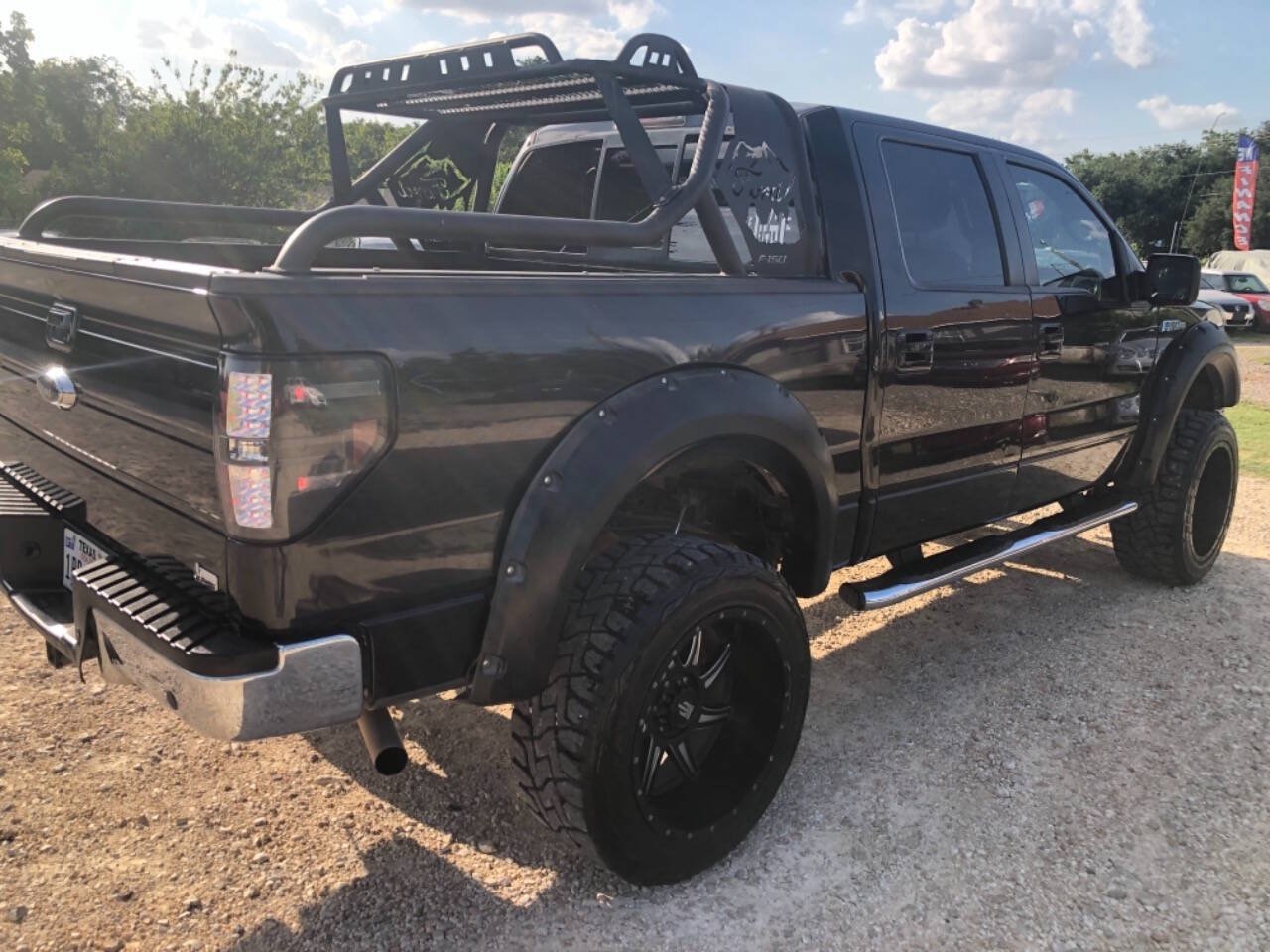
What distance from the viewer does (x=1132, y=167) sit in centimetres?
4719

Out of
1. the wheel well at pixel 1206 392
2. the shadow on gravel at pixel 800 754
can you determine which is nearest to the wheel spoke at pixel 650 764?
the shadow on gravel at pixel 800 754

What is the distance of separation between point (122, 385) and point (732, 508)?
1.71 meters

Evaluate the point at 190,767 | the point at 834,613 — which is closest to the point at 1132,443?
the point at 834,613

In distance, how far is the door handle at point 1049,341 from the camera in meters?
3.55

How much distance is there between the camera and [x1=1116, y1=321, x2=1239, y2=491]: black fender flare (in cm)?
423

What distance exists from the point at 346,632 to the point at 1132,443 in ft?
12.2

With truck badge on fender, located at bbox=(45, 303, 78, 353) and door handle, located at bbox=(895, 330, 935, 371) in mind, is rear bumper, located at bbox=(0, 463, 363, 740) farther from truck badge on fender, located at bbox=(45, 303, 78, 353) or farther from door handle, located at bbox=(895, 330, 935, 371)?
door handle, located at bbox=(895, 330, 935, 371)

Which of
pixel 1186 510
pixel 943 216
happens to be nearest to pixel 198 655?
pixel 943 216

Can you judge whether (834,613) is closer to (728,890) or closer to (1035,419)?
(1035,419)

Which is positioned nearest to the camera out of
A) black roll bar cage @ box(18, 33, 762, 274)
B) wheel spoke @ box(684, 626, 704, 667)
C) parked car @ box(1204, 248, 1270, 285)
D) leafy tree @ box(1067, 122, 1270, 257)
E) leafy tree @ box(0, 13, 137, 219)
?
black roll bar cage @ box(18, 33, 762, 274)

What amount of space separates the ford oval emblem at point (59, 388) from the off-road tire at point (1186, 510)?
14.2 feet

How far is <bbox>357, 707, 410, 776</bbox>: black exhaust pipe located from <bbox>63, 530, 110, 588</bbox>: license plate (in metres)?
0.76

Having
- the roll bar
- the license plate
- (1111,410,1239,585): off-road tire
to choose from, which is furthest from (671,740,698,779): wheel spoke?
(1111,410,1239,585): off-road tire

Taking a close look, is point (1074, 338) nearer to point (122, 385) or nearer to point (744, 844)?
point (744, 844)
